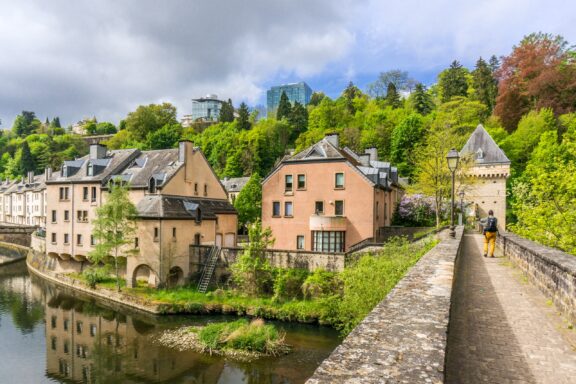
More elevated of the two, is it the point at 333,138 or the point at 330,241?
the point at 333,138

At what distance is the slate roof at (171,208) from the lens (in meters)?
29.0

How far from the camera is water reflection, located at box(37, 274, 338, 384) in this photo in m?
17.9

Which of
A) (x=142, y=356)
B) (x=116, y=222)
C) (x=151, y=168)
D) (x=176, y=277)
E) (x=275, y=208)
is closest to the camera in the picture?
(x=142, y=356)

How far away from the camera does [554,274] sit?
329 inches

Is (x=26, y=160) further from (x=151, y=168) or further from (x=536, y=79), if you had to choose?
(x=536, y=79)

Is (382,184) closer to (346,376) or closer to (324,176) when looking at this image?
(324,176)

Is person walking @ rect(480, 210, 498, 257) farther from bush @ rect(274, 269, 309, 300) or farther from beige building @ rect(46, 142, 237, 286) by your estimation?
beige building @ rect(46, 142, 237, 286)

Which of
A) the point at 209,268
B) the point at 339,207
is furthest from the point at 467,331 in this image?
the point at 339,207

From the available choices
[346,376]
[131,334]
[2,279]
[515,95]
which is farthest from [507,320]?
[515,95]

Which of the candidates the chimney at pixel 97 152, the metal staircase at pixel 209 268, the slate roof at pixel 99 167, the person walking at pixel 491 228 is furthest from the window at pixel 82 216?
the person walking at pixel 491 228

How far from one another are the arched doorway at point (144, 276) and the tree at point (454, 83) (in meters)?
65.3

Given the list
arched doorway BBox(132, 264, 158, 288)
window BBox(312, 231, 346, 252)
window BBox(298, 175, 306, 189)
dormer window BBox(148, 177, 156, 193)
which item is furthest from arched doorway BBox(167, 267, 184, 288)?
window BBox(298, 175, 306, 189)

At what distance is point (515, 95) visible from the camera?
56.3m

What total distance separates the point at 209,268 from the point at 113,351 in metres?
9.62
